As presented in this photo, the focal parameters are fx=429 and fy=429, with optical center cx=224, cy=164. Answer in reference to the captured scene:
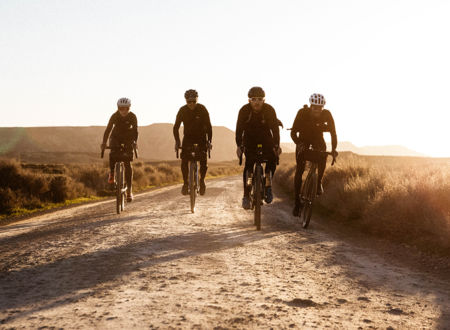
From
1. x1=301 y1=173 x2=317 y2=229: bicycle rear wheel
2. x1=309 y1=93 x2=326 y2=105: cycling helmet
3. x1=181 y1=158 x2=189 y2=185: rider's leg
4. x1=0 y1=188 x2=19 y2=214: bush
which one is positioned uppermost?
x1=309 y1=93 x2=326 y2=105: cycling helmet

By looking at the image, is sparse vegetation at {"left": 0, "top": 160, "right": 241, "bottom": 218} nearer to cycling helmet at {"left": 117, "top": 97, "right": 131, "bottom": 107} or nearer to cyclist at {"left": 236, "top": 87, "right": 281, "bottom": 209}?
cycling helmet at {"left": 117, "top": 97, "right": 131, "bottom": 107}

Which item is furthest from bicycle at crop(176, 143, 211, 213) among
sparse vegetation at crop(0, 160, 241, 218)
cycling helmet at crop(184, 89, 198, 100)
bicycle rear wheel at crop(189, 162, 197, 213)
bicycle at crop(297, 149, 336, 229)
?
sparse vegetation at crop(0, 160, 241, 218)

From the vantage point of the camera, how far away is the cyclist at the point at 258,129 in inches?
347

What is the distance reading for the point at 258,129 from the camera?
29.1 ft

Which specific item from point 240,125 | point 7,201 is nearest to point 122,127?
point 240,125

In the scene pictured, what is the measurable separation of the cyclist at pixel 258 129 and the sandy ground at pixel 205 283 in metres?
1.58

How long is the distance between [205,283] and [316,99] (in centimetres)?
557

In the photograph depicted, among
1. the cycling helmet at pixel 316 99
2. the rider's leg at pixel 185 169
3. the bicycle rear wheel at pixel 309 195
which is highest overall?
the cycling helmet at pixel 316 99

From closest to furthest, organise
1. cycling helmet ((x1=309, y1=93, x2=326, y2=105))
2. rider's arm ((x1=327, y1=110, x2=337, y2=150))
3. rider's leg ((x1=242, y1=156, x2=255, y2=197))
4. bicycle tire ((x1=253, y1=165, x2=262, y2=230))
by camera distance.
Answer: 1. bicycle tire ((x1=253, y1=165, x2=262, y2=230))
2. rider's leg ((x1=242, y1=156, x2=255, y2=197))
3. cycling helmet ((x1=309, y1=93, x2=326, y2=105))
4. rider's arm ((x1=327, y1=110, x2=337, y2=150))

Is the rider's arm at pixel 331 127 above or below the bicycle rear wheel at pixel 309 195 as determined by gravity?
above

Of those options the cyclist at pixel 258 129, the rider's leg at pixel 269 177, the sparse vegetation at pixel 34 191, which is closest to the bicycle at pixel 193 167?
the cyclist at pixel 258 129

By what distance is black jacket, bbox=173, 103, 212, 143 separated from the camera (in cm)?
1114

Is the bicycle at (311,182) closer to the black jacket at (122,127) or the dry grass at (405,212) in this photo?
the dry grass at (405,212)

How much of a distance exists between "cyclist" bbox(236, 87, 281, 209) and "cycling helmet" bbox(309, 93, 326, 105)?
36.0 inches
